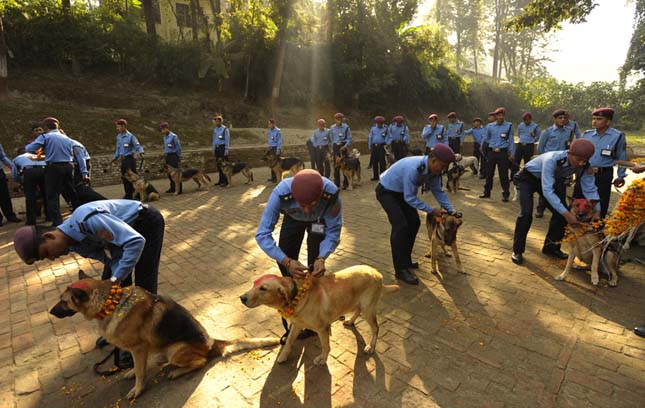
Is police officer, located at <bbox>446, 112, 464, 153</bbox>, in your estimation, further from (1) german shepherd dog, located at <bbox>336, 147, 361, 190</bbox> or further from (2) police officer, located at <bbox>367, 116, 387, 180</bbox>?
(1) german shepherd dog, located at <bbox>336, 147, 361, 190</bbox>

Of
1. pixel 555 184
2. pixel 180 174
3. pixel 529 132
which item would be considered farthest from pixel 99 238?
pixel 529 132

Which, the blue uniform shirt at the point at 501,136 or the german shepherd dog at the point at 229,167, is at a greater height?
the blue uniform shirt at the point at 501,136

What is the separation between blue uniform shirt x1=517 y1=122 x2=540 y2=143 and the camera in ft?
27.5

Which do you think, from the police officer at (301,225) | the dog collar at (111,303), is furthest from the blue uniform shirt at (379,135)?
the dog collar at (111,303)

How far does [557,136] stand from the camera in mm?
7027

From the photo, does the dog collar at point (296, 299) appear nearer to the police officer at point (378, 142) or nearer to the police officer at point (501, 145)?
the police officer at point (501, 145)

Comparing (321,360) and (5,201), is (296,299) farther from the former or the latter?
(5,201)

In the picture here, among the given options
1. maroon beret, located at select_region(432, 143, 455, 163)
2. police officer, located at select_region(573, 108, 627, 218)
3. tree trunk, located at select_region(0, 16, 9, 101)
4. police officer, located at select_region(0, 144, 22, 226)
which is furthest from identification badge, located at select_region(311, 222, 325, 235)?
tree trunk, located at select_region(0, 16, 9, 101)

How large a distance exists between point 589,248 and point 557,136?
411 cm

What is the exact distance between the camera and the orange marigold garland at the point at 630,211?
3039 millimetres

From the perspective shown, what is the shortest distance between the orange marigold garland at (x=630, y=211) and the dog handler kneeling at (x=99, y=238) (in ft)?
15.1

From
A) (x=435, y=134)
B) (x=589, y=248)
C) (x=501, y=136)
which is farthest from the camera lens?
(x=435, y=134)

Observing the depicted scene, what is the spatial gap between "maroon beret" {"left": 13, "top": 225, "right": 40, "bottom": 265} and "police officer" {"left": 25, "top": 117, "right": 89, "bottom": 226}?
489cm

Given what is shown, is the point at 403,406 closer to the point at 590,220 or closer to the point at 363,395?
the point at 363,395
